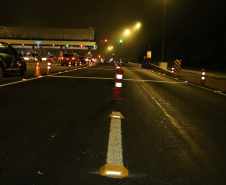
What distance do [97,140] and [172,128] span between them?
1816 mm

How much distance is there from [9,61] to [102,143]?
1223cm

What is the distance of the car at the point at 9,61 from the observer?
14915 mm

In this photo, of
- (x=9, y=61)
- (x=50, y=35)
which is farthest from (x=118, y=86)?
(x=50, y=35)

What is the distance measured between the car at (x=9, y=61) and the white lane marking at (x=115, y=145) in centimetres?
1047

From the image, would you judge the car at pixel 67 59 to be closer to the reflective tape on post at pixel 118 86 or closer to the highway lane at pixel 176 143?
the reflective tape on post at pixel 118 86

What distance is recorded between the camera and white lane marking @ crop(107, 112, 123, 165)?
4.02 meters

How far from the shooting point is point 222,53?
4838cm

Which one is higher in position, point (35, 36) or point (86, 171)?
point (35, 36)

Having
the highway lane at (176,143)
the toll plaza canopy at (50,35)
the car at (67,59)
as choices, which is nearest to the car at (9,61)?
the highway lane at (176,143)

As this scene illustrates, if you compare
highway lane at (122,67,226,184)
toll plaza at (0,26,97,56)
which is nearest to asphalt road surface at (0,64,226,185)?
highway lane at (122,67,226,184)

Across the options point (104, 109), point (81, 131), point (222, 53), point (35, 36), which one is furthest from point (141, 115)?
point (35, 36)

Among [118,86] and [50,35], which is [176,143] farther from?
[50,35]

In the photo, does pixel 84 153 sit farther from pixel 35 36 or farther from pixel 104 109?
pixel 35 36

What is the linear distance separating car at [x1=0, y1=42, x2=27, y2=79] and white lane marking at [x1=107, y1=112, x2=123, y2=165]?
1047 centimetres
